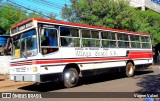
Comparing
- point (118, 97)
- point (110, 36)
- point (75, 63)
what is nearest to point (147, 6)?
point (110, 36)

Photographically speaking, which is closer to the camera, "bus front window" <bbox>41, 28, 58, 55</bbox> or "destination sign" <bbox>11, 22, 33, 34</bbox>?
"bus front window" <bbox>41, 28, 58, 55</bbox>

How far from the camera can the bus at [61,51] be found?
11227 millimetres

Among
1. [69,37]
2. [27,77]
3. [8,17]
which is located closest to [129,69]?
[69,37]

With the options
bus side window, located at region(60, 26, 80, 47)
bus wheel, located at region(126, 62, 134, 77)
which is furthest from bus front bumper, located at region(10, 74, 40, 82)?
bus wheel, located at region(126, 62, 134, 77)

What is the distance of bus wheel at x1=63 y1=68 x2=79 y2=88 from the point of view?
12.3 metres

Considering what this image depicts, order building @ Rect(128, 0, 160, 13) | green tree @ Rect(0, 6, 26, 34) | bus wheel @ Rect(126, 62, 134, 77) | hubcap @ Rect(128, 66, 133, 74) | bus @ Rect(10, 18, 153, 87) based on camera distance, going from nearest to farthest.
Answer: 1. bus @ Rect(10, 18, 153, 87)
2. bus wheel @ Rect(126, 62, 134, 77)
3. hubcap @ Rect(128, 66, 133, 74)
4. green tree @ Rect(0, 6, 26, 34)
5. building @ Rect(128, 0, 160, 13)

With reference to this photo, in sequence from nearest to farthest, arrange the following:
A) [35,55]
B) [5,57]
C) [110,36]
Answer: [35,55] < [110,36] < [5,57]

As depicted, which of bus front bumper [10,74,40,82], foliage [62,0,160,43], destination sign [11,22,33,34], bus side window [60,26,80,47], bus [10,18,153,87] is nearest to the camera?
bus front bumper [10,74,40,82]

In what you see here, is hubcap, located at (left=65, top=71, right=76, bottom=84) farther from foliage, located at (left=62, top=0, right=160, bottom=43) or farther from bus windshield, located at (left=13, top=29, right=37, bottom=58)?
foliage, located at (left=62, top=0, right=160, bottom=43)

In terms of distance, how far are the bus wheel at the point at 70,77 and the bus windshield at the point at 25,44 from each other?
6.21 feet

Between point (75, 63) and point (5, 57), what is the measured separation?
7.27 metres

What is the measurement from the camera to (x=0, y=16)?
24.8 metres

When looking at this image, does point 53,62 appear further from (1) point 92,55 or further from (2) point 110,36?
(2) point 110,36

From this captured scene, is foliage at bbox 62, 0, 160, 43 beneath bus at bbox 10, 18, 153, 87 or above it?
above
